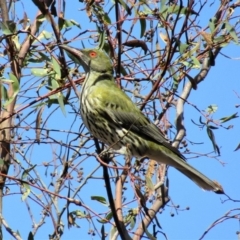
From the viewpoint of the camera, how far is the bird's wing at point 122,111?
390cm

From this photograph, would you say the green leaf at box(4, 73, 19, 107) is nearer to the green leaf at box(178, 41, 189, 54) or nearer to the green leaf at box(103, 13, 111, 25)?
the green leaf at box(103, 13, 111, 25)

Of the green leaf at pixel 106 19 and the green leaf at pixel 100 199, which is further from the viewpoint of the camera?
the green leaf at pixel 100 199

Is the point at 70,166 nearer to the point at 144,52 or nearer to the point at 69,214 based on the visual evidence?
the point at 69,214

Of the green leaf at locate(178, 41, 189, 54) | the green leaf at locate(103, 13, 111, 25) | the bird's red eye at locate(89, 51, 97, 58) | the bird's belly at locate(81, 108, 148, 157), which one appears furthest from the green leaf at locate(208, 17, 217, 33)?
the bird's red eye at locate(89, 51, 97, 58)

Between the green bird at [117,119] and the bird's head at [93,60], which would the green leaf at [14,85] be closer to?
the bird's head at [93,60]

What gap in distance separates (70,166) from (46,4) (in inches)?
31.1

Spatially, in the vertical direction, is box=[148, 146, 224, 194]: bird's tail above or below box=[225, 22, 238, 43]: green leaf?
above

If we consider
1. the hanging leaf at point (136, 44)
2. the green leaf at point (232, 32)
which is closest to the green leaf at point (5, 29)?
the hanging leaf at point (136, 44)

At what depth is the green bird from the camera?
3.78m

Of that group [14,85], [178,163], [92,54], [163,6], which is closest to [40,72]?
[14,85]

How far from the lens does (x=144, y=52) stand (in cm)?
334

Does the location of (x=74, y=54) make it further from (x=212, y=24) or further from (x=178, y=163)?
(x=178, y=163)

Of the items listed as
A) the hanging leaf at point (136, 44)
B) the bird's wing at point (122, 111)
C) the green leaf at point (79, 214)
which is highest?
the bird's wing at point (122, 111)

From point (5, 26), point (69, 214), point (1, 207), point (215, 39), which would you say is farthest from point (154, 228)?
point (5, 26)
